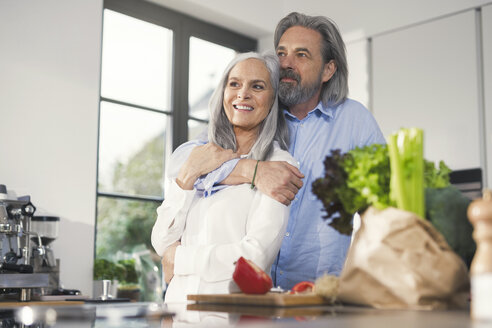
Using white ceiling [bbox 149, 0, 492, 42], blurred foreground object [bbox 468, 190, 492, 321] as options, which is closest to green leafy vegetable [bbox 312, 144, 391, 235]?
blurred foreground object [bbox 468, 190, 492, 321]

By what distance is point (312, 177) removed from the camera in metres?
2.20

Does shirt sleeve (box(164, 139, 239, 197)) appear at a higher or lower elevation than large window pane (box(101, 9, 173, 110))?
lower

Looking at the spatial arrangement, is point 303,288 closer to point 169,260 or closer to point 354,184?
point 354,184

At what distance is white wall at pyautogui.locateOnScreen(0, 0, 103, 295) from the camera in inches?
131

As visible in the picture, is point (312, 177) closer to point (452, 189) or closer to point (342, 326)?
point (452, 189)

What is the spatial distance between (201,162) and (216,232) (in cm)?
23

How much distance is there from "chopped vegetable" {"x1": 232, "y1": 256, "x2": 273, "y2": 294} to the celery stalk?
12.9 inches

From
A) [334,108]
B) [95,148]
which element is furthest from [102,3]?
[334,108]

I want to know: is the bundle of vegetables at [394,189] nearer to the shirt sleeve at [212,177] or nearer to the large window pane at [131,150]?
the shirt sleeve at [212,177]

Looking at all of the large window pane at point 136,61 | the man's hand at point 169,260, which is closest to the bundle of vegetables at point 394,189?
the man's hand at point 169,260

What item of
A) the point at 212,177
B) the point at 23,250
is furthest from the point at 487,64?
the point at 23,250

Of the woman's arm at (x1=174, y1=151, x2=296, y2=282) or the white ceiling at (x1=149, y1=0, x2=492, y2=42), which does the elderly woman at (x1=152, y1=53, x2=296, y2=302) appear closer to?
the woman's arm at (x1=174, y1=151, x2=296, y2=282)

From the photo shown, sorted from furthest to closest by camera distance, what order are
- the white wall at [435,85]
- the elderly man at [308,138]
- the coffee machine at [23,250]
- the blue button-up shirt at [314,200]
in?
the white wall at [435,85] → the coffee machine at [23,250] → the blue button-up shirt at [314,200] → the elderly man at [308,138]

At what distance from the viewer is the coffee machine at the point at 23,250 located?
8.87ft
